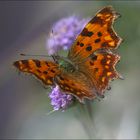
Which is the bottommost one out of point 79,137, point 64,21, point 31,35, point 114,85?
point 79,137

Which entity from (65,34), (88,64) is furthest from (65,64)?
(65,34)

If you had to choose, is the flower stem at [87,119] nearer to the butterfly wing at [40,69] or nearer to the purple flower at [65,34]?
the purple flower at [65,34]

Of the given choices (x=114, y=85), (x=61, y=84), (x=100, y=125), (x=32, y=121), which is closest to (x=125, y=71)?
(x=114, y=85)

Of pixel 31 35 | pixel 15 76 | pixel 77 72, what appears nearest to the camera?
pixel 77 72

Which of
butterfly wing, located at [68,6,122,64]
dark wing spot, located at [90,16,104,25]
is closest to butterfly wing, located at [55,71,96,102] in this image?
butterfly wing, located at [68,6,122,64]

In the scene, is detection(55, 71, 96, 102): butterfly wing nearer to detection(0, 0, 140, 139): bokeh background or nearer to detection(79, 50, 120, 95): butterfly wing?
detection(79, 50, 120, 95): butterfly wing

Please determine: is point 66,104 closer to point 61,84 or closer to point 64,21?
point 61,84

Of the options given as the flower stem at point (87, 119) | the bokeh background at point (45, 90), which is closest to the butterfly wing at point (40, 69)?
the flower stem at point (87, 119)

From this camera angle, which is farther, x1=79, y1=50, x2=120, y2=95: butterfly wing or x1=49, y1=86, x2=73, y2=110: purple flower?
x1=49, y1=86, x2=73, y2=110: purple flower

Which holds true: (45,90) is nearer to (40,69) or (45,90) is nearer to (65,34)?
(65,34)
